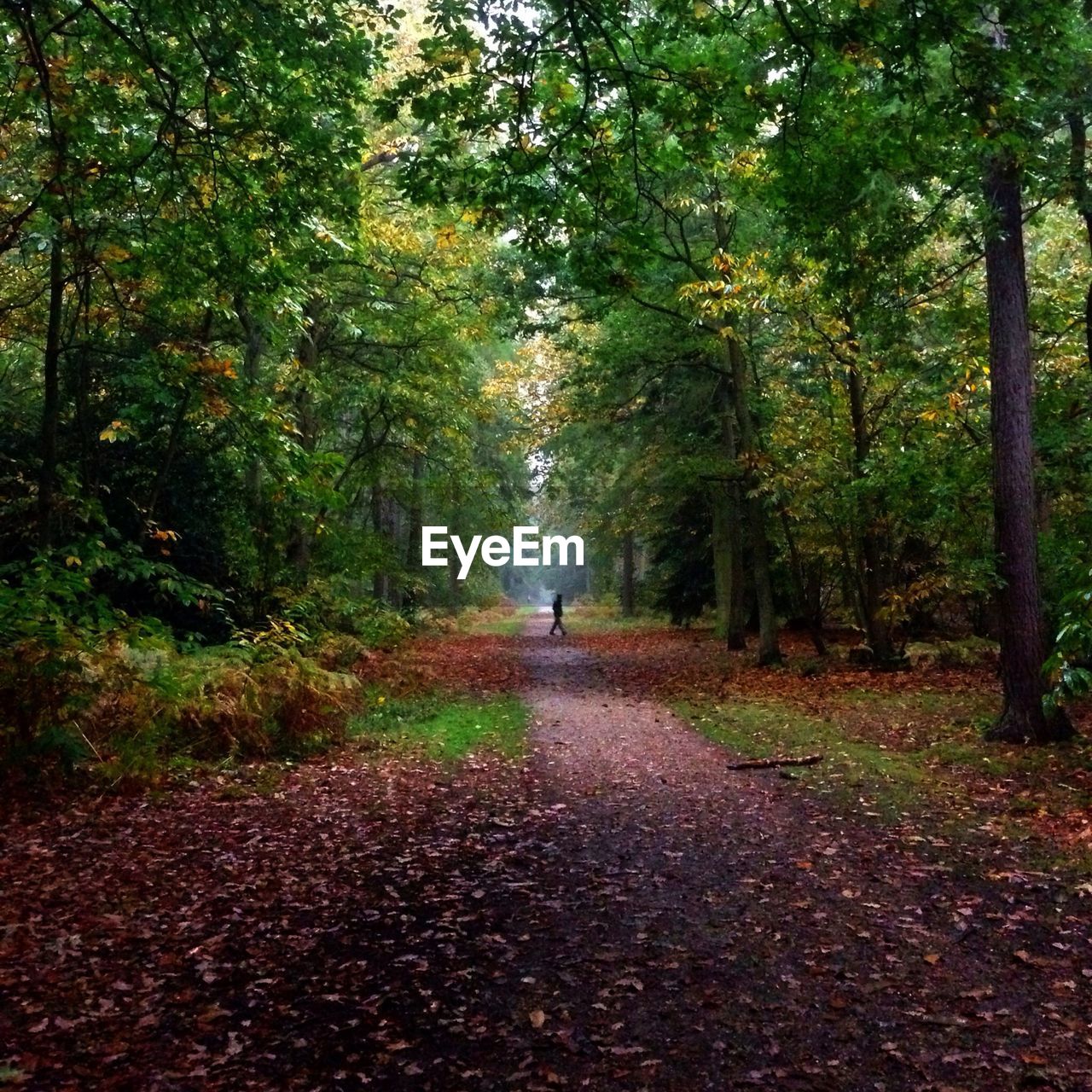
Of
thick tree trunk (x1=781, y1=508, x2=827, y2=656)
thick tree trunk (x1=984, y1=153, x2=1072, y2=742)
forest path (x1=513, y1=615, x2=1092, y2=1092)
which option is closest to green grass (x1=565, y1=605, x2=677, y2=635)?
thick tree trunk (x1=781, y1=508, x2=827, y2=656)

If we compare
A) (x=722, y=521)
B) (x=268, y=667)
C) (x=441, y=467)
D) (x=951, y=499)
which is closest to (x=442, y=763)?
(x=268, y=667)

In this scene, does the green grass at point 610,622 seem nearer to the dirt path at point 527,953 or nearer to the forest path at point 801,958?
the forest path at point 801,958

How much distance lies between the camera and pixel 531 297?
1814 cm

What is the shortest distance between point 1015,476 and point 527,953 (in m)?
7.53

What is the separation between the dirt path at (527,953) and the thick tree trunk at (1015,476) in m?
3.60

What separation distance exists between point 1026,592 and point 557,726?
234 inches

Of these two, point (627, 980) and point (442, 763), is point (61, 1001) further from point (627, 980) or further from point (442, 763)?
point (442, 763)

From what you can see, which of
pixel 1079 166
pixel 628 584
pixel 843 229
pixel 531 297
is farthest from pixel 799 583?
pixel 628 584

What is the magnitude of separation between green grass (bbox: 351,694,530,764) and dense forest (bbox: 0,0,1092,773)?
174cm

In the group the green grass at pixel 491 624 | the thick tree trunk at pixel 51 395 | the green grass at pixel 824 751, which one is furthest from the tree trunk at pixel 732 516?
the thick tree trunk at pixel 51 395

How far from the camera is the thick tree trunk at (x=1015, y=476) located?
916cm

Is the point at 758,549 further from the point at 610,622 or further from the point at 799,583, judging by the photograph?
the point at 610,622

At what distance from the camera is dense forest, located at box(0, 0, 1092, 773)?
6016 millimetres

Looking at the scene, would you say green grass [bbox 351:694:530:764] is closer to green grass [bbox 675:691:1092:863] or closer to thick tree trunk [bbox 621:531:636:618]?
green grass [bbox 675:691:1092:863]
